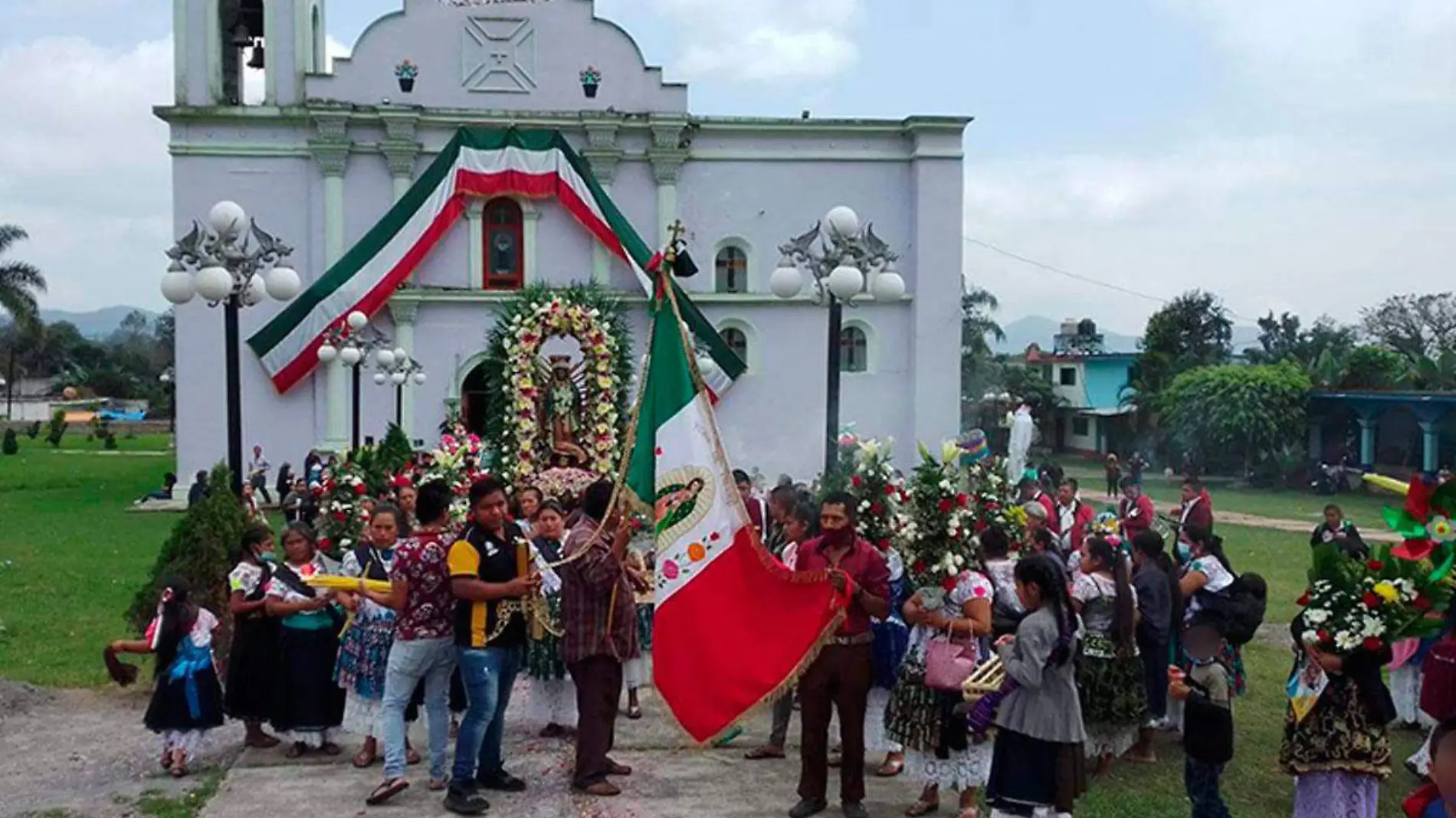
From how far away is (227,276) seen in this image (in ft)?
30.1

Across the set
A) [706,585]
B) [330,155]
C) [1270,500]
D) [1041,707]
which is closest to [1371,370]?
[1270,500]

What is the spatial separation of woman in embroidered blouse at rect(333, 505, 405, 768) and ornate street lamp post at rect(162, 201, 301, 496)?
A: 76.5 inches

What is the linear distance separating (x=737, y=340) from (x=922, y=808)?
20.5 metres

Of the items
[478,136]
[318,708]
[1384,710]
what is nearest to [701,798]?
[318,708]

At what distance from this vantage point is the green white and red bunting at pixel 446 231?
79.9ft

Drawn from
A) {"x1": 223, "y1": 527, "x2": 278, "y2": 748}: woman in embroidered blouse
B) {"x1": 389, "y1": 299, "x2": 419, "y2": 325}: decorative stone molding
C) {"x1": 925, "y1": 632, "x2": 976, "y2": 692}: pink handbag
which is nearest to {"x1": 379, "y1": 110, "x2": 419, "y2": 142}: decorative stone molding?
{"x1": 389, "y1": 299, "x2": 419, "y2": 325}: decorative stone molding

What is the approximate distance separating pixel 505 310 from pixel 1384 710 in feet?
41.3

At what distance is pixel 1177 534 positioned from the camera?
10180 mm

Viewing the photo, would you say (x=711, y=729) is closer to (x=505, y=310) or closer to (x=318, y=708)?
(x=318, y=708)

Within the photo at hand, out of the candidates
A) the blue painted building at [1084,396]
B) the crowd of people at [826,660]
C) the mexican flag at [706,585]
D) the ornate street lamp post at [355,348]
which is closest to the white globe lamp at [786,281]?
the crowd of people at [826,660]

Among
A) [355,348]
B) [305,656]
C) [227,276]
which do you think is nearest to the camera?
[305,656]

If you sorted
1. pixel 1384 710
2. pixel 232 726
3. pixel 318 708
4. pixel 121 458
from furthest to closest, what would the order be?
pixel 121 458, pixel 232 726, pixel 318 708, pixel 1384 710

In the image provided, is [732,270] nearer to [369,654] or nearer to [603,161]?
[603,161]

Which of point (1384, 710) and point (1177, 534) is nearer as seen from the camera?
point (1384, 710)
